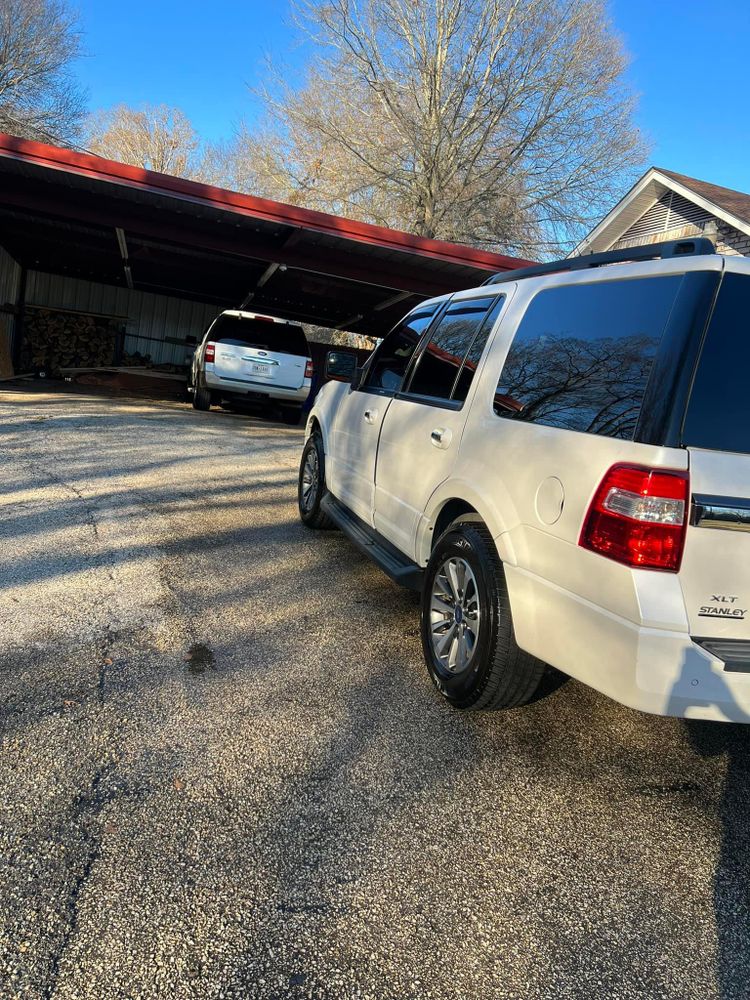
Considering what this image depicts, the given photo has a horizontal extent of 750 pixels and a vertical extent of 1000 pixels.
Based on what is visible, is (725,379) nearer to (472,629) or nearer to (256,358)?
(472,629)

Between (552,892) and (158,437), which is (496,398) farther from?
(158,437)

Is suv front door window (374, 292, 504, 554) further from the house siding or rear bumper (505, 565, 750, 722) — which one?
the house siding

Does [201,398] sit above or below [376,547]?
below

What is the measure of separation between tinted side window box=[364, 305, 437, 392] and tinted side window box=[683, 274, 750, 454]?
2302 mm

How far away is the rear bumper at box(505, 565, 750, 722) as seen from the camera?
2350 mm

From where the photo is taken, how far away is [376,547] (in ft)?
14.8

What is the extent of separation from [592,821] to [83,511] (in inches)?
189

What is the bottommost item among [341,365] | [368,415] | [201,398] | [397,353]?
[201,398]

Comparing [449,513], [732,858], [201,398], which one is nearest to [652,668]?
[732,858]

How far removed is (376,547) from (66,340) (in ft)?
68.4

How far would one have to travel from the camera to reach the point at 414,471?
13.3 feet

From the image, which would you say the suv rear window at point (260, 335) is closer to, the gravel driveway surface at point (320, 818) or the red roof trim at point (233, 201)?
the red roof trim at point (233, 201)

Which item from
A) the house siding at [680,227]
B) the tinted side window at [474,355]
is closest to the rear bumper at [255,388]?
the house siding at [680,227]

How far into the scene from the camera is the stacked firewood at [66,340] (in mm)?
21703
